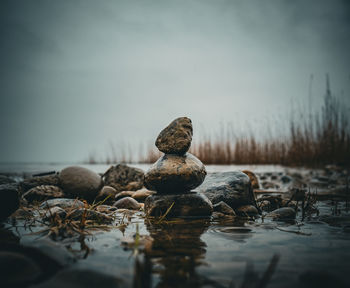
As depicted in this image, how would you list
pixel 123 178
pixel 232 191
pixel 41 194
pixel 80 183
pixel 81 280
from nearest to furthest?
pixel 81 280 → pixel 232 191 → pixel 41 194 → pixel 80 183 → pixel 123 178

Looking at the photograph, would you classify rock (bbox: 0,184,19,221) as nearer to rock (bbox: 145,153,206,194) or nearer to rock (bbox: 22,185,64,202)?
rock (bbox: 145,153,206,194)

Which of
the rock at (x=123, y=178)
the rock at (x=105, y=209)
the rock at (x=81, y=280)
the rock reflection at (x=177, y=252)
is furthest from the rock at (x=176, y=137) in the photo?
the rock at (x=123, y=178)

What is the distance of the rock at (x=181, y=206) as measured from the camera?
94.0 inches

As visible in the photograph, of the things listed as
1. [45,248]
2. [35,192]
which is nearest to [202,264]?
[45,248]

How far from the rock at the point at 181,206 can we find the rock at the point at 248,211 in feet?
1.50

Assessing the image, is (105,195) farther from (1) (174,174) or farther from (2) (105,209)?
(1) (174,174)

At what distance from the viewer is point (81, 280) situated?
96cm

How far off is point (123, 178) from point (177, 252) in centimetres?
418

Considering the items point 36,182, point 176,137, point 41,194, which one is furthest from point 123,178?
point 176,137

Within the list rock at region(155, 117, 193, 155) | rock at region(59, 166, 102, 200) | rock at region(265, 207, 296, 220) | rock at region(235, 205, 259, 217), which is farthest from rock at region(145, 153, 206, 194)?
rock at region(59, 166, 102, 200)

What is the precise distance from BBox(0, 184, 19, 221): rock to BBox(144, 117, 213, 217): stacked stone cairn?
1.24 metres

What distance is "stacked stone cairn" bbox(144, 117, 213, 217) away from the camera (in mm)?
2404

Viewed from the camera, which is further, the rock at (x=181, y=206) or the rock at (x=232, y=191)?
the rock at (x=232, y=191)

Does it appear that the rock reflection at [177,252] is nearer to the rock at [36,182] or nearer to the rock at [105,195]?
the rock at [105,195]
